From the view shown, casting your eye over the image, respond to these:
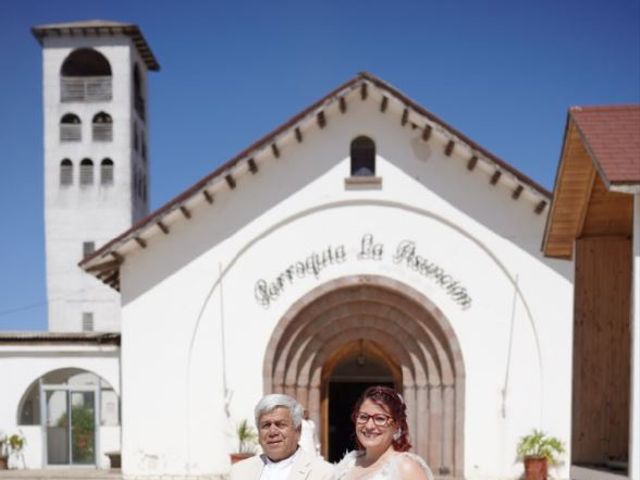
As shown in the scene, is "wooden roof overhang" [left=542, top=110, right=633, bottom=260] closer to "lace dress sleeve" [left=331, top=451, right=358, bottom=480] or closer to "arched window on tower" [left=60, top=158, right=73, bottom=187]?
"lace dress sleeve" [left=331, top=451, right=358, bottom=480]

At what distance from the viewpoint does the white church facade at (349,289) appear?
661 inches

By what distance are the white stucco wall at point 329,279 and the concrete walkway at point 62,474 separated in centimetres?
102

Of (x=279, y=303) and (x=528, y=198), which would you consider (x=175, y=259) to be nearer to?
(x=279, y=303)

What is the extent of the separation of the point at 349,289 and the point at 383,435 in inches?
508

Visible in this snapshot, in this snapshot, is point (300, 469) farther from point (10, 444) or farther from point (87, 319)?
point (87, 319)

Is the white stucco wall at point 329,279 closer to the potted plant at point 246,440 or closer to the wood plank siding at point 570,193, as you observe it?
the potted plant at point 246,440

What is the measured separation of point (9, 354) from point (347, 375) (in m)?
8.40

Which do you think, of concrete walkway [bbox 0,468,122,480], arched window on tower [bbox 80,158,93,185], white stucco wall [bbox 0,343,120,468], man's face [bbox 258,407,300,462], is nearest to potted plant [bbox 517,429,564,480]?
concrete walkway [bbox 0,468,122,480]

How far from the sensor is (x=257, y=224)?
17219mm

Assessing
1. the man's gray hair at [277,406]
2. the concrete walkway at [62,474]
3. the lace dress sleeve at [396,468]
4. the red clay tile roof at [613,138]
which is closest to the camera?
the lace dress sleeve at [396,468]

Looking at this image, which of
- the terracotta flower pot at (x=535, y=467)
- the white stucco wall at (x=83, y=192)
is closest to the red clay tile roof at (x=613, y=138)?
the terracotta flower pot at (x=535, y=467)

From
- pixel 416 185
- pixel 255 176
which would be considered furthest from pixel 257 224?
pixel 416 185

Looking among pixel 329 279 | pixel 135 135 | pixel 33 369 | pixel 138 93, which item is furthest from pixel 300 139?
pixel 138 93

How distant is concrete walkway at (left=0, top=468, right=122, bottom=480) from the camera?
17.5 meters
